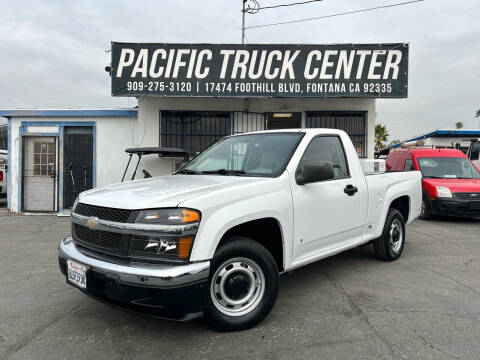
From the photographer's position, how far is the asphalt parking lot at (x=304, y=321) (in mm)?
2672

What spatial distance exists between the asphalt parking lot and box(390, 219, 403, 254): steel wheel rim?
0.73 ft

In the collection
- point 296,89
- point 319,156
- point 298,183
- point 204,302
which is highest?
point 296,89

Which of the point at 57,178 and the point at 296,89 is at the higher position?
the point at 296,89

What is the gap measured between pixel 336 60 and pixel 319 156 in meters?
5.61

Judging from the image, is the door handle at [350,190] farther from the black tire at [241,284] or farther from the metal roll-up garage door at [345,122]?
the metal roll-up garage door at [345,122]

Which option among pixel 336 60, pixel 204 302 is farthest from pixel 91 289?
pixel 336 60

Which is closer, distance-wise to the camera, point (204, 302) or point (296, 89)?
point (204, 302)

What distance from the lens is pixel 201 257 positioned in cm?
257

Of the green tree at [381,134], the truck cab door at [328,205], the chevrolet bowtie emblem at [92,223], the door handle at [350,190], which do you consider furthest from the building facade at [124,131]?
the green tree at [381,134]

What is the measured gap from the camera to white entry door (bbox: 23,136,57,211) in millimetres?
10055

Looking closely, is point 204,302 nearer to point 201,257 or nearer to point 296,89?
point 201,257

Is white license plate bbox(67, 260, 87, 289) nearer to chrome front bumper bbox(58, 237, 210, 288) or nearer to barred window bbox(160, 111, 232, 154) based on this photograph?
chrome front bumper bbox(58, 237, 210, 288)

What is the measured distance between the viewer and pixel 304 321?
3.17 meters

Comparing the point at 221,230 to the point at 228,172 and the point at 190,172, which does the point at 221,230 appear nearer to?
the point at 228,172
